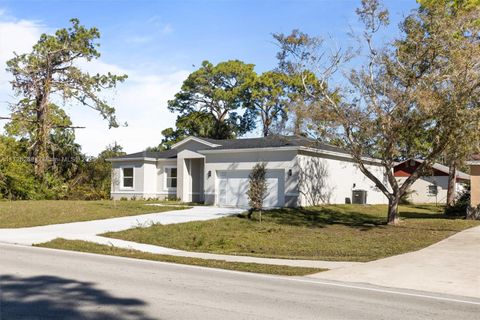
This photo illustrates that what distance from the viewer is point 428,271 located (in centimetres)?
1287

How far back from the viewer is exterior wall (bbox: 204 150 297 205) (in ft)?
93.4

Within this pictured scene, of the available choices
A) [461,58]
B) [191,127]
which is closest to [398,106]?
[461,58]

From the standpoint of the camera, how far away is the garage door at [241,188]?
95.1ft

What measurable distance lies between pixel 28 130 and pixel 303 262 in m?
34.0

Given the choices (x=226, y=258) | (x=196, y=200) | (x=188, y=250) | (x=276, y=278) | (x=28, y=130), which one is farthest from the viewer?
(x=28, y=130)

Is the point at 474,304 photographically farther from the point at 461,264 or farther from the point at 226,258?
the point at 226,258

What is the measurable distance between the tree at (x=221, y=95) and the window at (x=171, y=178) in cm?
2056

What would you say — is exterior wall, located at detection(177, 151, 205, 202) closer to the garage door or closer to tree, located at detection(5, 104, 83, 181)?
the garage door

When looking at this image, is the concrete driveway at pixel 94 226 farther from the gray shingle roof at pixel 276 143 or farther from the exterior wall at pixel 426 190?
the exterior wall at pixel 426 190

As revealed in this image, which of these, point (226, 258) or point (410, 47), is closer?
point (226, 258)

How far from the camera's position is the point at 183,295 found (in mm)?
8844

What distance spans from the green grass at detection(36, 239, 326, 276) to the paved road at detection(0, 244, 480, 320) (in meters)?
0.83

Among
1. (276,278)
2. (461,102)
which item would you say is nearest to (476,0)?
(461,102)

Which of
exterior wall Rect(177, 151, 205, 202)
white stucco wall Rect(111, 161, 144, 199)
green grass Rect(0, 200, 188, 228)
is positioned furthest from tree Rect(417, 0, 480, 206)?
white stucco wall Rect(111, 161, 144, 199)
